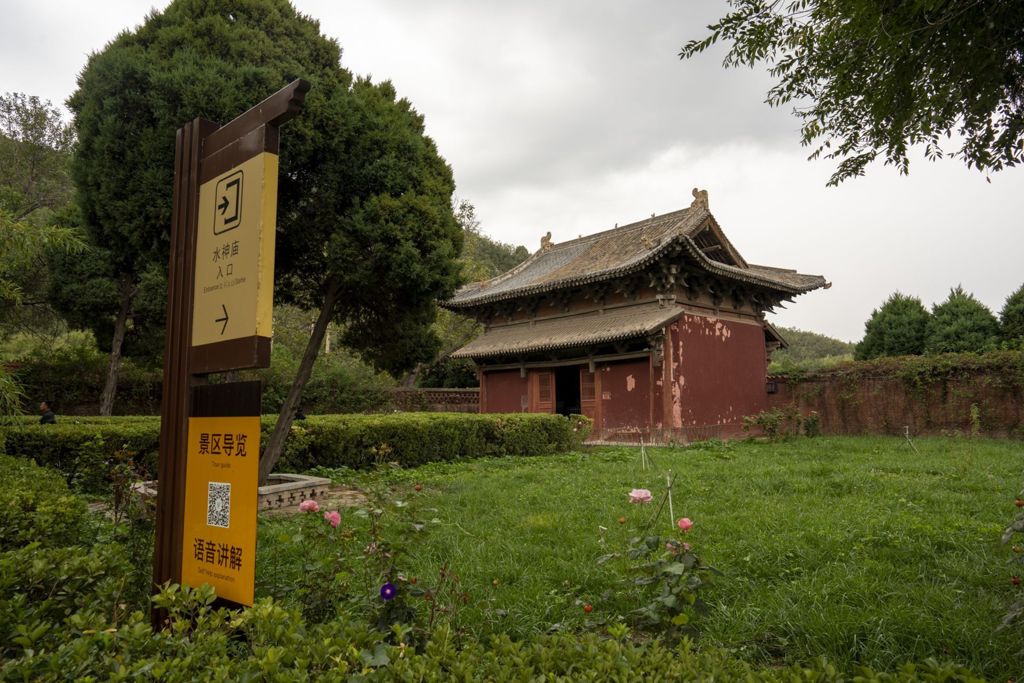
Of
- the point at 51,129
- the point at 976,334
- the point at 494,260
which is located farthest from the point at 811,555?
the point at 494,260

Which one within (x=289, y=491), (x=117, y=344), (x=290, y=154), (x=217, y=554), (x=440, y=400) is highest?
(x=290, y=154)

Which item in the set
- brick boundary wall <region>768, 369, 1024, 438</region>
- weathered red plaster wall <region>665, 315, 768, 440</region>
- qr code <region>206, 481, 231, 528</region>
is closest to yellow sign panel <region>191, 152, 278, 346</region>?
qr code <region>206, 481, 231, 528</region>

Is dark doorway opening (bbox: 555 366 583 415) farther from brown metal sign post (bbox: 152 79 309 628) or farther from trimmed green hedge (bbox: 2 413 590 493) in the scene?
brown metal sign post (bbox: 152 79 309 628)

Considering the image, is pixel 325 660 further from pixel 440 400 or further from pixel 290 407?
pixel 440 400

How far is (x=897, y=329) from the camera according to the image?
2112 cm

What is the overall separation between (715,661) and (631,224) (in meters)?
17.9

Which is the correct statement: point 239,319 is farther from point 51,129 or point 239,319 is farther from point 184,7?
point 51,129

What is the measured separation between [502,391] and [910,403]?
10.1 metres

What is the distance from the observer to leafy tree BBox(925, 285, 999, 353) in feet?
63.6

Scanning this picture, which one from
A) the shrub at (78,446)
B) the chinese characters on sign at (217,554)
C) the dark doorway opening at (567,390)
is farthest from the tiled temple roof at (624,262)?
the chinese characters on sign at (217,554)

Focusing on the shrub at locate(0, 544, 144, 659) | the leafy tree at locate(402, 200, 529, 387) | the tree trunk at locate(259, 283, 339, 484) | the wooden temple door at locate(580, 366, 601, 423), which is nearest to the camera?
the shrub at locate(0, 544, 144, 659)

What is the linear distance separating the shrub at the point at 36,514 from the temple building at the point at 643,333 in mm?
11869

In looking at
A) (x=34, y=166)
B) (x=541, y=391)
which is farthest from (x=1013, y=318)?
(x=34, y=166)

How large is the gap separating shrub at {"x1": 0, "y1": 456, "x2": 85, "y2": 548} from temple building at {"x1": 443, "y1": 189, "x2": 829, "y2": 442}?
38.9 feet
